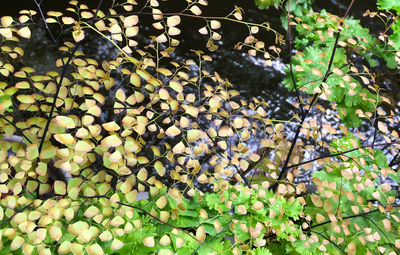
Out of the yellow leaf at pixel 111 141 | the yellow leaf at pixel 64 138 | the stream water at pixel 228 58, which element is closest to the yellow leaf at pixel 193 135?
the yellow leaf at pixel 111 141

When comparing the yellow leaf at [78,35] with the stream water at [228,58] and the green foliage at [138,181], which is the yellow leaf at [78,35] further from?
the stream water at [228,58]

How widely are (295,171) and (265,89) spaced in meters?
1.51

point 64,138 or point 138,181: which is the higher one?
point 64,138

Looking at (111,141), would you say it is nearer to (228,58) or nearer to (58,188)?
(58,188)

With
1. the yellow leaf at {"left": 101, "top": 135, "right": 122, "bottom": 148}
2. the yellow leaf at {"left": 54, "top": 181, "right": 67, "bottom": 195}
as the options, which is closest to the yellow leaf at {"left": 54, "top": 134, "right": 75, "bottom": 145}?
the yellow leaf at {"left": 101, "top": 135, "right": 122, "bottom": 148}

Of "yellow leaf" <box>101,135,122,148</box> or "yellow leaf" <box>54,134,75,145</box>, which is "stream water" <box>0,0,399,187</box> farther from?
"yellow leaf" <box>54,134,75,145</box>

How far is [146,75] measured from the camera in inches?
54.2

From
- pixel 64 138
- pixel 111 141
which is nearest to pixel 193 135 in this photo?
pixel 111 141

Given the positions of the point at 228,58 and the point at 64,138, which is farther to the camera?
the point at 228,58

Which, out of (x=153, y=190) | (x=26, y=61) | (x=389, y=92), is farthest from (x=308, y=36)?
(x=26, y=61)

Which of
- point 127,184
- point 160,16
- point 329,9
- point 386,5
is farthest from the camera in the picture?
point 329,9

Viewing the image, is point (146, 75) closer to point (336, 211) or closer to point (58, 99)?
point (58, 99)

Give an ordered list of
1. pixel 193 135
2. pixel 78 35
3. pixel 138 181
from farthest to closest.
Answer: pixel 138 181 < pixel 193 135 < pixel 78 35

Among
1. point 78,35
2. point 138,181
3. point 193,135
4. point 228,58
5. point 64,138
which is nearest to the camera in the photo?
point 64,138
